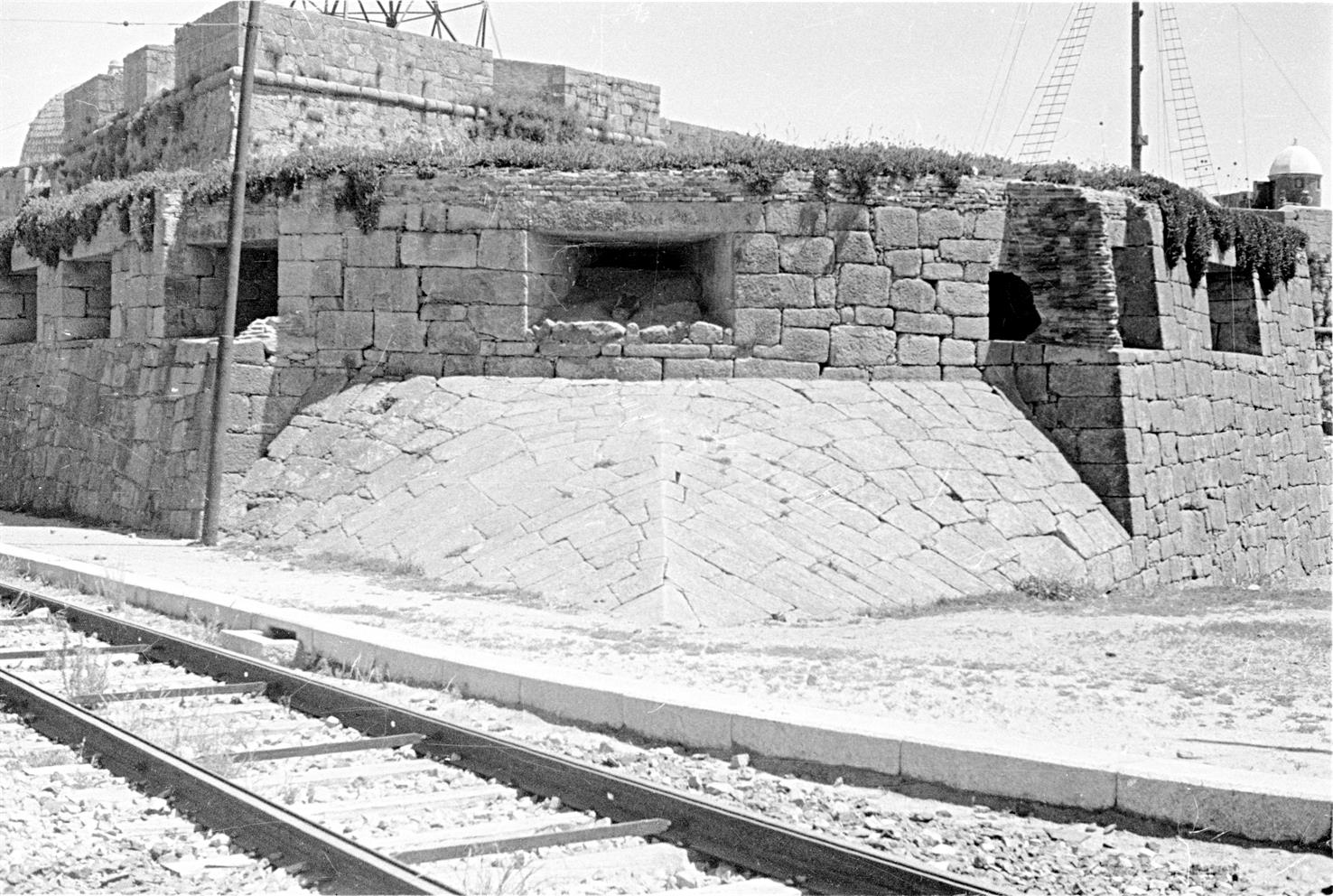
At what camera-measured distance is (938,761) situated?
580cm

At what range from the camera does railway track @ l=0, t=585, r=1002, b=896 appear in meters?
4.48

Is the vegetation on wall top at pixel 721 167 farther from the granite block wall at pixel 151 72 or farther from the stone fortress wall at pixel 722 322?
the granite block wall at pixel 151 72

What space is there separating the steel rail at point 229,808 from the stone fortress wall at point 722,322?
304 inches

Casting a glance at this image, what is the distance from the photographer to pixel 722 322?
15430 mm

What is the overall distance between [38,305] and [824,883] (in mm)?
18715

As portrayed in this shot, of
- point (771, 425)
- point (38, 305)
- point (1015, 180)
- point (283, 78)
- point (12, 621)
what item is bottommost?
point (12, 621)

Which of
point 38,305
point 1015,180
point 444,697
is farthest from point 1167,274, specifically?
point 38,305

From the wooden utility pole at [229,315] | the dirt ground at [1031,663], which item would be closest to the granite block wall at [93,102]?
the wooden utility pole at [229,315]

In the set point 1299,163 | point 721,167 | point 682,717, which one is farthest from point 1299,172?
point 682,717

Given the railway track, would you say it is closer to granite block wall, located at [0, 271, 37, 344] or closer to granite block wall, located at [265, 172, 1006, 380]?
granite block wall, located at [265, 172, 1006, 380]

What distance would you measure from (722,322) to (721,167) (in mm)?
1663

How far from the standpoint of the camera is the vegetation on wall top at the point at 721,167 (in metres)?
15.5

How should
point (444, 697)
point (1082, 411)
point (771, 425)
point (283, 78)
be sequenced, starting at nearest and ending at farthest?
point (444, 697), point (771, 425), point (1082, 411), point (283, 78)

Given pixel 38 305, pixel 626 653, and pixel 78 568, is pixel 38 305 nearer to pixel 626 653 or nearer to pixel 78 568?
pixel 78 568
